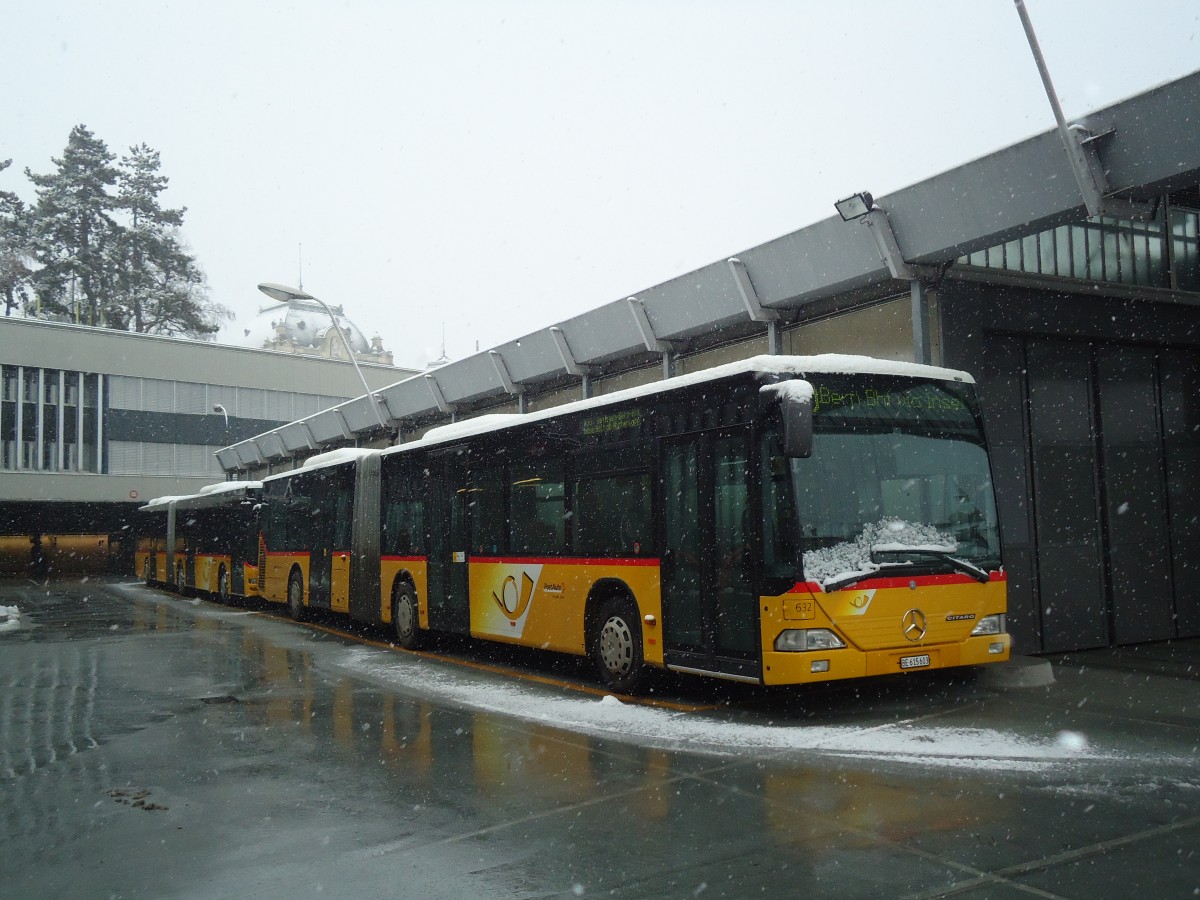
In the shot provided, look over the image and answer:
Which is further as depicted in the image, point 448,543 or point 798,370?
point 448,543

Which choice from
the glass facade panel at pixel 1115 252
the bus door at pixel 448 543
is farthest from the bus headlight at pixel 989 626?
the bus door at pixel 448 543

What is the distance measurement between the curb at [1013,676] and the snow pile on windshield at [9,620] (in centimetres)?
1849

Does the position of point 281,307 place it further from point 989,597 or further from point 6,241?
point 989,597

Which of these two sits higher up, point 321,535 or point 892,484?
point 892,484

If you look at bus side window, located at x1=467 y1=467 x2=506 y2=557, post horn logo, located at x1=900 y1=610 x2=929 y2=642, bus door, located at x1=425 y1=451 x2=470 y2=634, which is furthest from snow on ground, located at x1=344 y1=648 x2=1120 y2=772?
bus door, located at x1=425 y1=451 x2=470 y2=634

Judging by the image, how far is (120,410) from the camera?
181ft

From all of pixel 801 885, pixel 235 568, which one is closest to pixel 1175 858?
pixel 801 885

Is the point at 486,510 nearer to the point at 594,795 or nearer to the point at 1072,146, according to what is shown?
the point at 594,795

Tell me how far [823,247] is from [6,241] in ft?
210

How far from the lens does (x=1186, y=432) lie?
51.8 feet

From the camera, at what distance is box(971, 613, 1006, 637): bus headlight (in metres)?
9.97

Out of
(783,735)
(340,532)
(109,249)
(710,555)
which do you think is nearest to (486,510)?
(710,555)

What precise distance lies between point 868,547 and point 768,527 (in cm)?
91

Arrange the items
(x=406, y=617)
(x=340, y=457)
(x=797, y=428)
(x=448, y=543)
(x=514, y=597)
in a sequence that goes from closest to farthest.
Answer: (x=797, y=428) < (x=514, y=597) < (x=448, y=543) < (x=406, y=617) < (x=340, y=457)
